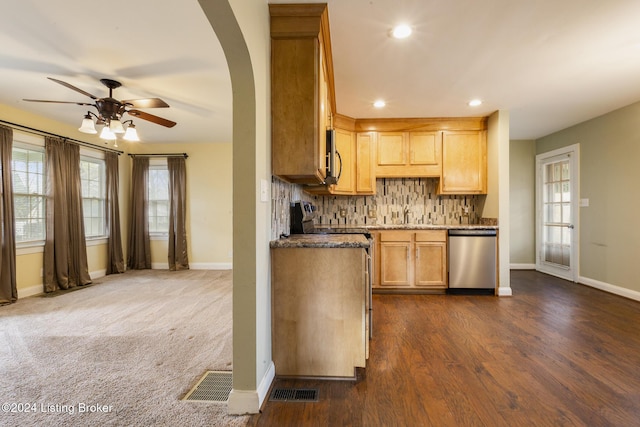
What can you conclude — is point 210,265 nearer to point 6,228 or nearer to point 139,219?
point 139,219

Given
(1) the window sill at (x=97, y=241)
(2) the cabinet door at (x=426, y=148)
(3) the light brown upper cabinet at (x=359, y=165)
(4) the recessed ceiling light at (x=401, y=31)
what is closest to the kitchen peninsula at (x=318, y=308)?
(4) the recessed ceiling light at (x=401, y=31)

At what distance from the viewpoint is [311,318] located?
2037 millimetres

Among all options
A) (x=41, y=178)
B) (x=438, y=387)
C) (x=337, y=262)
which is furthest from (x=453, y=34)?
(x=41, y=178)

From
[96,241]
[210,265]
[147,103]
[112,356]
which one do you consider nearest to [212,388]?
[112,356]

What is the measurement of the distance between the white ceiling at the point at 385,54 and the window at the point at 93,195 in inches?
48.1

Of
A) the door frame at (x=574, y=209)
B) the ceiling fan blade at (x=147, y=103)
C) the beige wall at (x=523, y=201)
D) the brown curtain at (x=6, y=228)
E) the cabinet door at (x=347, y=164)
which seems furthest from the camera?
the beige wall at (x=523, y=201)

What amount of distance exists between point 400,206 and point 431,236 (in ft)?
2.74

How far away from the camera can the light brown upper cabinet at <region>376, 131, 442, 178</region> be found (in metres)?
4.51

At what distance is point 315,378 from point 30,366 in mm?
2038

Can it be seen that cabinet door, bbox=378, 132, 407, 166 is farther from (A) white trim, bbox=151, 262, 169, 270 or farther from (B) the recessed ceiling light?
(A) white trim, bbox=151, 262, 169, 270

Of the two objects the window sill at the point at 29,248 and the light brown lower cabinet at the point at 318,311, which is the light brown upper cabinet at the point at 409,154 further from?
the window sill at the point at 29,248

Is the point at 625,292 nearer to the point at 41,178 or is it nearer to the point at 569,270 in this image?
the point at 569,270

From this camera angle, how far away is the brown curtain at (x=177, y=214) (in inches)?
228

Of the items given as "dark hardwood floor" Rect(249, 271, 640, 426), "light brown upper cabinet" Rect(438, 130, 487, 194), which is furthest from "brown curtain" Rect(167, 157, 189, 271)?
"light brown upper cabinet" Rect(438, 130, 487, 194)
